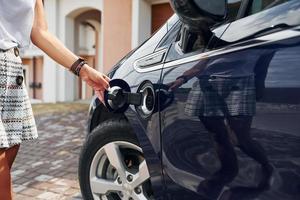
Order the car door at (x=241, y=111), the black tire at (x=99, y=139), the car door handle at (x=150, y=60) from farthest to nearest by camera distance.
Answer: the black tire at (x=99, y=139)
the car door handle at (x=150, y=60)
the car door at (x=241, y=111)

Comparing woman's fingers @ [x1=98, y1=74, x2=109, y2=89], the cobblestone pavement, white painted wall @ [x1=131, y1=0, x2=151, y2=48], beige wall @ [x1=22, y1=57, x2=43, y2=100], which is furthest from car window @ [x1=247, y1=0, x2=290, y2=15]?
beige wall @ [x1=22, y1=57, x2=43, y2=100]

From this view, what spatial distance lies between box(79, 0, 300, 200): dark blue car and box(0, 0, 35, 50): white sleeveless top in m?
0.68

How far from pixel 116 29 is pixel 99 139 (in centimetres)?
871

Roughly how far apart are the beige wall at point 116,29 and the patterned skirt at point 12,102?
30.1 ft

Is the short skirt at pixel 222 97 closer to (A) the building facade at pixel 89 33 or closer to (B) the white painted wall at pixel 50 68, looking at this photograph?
(A) the building facade at pixel 89 33

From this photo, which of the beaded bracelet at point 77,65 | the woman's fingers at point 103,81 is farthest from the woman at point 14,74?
the woman's fingers at point 103,81

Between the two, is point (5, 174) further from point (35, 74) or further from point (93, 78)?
point (35, 74)

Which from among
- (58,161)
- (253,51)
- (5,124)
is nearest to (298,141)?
(253,51)

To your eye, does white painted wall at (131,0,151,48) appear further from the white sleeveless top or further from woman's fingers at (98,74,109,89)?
the white sleeveless top

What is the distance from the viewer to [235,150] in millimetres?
1693

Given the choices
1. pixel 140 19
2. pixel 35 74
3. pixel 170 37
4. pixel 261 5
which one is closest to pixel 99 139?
pixel 170 37

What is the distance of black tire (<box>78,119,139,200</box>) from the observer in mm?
2457

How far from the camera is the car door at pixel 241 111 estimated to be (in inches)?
60.0

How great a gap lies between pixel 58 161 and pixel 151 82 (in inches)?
121
